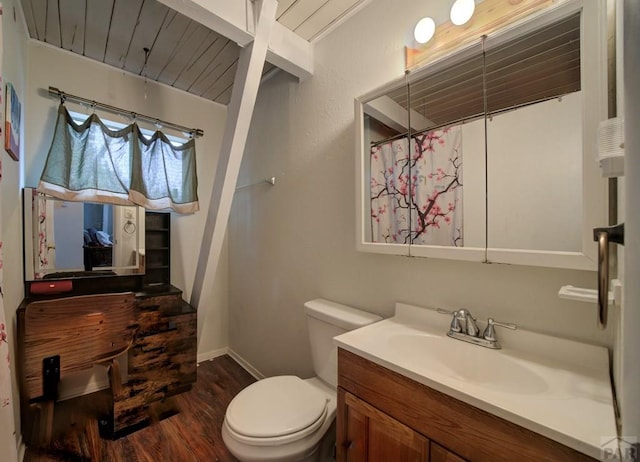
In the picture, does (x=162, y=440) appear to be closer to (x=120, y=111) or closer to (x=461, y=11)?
(x=120, y=111)

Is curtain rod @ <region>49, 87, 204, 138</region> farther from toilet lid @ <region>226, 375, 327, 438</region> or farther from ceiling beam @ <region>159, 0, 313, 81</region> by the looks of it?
toilet lid @ <region>226, 375, 327, 438</region>

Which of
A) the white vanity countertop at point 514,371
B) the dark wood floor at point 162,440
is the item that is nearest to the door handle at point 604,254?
the white vanity countertop at point 514,371

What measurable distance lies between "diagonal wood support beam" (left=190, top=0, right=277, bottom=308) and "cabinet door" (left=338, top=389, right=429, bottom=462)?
1218mm

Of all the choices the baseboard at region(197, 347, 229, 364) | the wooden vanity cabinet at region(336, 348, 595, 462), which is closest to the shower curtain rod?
the wooden vanity cabinet at region(336, 348, 595, 462)

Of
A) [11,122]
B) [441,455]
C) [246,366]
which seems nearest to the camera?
[441,455]

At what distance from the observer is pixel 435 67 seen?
43.9 inches

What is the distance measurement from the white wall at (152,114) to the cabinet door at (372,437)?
130cm

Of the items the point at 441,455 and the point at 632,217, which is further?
the point at 441,455

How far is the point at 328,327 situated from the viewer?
4.77 ft

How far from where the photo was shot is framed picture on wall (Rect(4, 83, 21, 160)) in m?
1.19

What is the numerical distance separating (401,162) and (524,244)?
0.60 metres

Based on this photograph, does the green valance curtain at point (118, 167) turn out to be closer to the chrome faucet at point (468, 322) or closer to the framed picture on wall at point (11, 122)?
the framed picture on wall at point (11, 122)

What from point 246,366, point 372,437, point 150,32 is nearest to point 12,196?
point 150,32

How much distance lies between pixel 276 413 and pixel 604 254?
125cm
